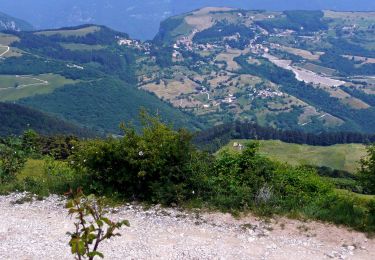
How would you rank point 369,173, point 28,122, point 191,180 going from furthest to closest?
point 28,122 → point 191,180 → point 369,173

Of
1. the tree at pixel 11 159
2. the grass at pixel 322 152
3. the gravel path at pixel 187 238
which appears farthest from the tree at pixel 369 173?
the grass at pixel 322 152

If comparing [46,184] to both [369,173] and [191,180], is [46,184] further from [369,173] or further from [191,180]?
[369,173]

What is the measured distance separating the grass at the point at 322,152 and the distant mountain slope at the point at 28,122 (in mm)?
45613

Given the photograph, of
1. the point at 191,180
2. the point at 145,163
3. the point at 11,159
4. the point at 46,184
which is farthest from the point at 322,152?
the point at 145,163

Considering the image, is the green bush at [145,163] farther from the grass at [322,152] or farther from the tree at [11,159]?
the grass at [322,152]

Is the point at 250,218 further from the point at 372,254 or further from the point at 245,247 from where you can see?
the point at 372,254

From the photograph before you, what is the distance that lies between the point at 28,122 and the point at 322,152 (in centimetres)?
7375

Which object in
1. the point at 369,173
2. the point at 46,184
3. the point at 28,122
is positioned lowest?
the point at 28,122

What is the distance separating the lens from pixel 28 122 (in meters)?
121

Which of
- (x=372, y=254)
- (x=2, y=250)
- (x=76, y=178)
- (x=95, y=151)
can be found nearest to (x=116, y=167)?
(x=95, y=151)

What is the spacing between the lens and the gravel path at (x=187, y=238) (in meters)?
10.7

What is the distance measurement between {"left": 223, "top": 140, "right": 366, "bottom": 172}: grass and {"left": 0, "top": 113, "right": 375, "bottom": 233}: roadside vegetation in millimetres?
85832

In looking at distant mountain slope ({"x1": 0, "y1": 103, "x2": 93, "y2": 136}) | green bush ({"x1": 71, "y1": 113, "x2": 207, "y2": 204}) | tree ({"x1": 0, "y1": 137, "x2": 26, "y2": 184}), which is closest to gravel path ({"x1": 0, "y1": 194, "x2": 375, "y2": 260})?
green bush ({"x1": 71, "y1": 113, "x2": 207, "y2": 204})

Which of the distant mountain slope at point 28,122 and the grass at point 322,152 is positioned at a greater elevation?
the distant mountain slope at point 28,122
